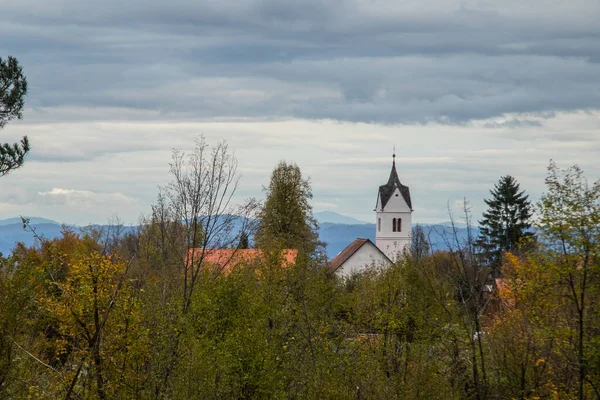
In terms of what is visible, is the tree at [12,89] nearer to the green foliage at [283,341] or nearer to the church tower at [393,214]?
the green foliage at [283,341]

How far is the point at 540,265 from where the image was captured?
21797 millimetres

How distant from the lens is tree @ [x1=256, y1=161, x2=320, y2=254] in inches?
2884

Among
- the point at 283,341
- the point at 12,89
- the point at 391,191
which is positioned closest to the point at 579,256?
the point at 283,341

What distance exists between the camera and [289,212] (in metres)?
75.6

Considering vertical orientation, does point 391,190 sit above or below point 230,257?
above

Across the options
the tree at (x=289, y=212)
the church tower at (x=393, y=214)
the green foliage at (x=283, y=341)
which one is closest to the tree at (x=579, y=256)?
the green foliage at (x=283, y=341)

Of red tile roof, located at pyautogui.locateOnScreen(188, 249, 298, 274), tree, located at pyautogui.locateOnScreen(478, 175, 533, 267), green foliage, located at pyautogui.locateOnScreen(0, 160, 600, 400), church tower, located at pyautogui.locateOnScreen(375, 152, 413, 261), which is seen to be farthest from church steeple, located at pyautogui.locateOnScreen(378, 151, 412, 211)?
green foliage, located at pyautogui.locateOnScreen(0, 160, 600, 400)

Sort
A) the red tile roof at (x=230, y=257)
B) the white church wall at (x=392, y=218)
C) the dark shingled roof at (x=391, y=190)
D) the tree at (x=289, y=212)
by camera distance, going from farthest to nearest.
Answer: the dark shingled roof at (x=391, y=190)
the white church wall at (x=392, y=218)
the tree at (x=289, y=212)
the red tile roof at (x=230, y=257)

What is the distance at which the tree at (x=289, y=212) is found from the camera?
73250mm

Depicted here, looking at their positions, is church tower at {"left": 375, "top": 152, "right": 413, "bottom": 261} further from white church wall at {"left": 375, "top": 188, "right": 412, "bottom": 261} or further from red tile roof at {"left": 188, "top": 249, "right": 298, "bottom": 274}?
red tile roof at {"left": 188, "top": 249, "right": 298, "bottom": 274}

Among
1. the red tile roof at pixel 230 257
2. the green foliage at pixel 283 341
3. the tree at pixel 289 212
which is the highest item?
the tree at pixel 289 212

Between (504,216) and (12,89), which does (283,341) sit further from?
(504,216)

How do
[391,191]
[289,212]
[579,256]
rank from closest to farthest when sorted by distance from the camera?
[579,256] → [289,212] → [391,191]

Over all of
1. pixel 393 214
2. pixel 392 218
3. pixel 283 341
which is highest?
pixel 393 214
